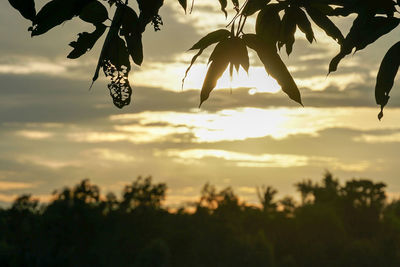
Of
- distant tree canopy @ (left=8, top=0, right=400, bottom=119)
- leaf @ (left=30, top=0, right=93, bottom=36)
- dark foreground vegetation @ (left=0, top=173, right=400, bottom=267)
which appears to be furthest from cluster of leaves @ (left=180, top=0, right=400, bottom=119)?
dark foreground vegetation @ (left=0, top=173, right=400, bottom=267)

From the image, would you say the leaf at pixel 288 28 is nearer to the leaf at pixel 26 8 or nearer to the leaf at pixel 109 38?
the leaf at pixel 109 38

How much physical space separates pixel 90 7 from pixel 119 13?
1.37 ft

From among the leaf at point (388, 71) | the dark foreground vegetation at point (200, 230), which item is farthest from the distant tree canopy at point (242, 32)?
the dark foreground vegetation at point (200, 230)

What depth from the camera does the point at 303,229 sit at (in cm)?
9188

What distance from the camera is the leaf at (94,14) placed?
3703mm

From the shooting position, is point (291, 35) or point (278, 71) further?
point (291, 35)

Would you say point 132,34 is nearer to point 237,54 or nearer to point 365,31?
point 237,54

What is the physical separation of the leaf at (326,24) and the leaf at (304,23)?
161 millimetres

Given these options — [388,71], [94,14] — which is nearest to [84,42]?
[94,14]

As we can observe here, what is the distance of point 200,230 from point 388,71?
78.7 meters

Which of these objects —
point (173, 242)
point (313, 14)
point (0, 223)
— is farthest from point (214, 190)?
point (313, 14)

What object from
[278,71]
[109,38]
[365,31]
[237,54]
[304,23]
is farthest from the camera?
[304,23]

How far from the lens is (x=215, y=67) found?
12.2ft

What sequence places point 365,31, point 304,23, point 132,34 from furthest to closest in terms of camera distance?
point 304,23 < point 132,34 < point 365,31
